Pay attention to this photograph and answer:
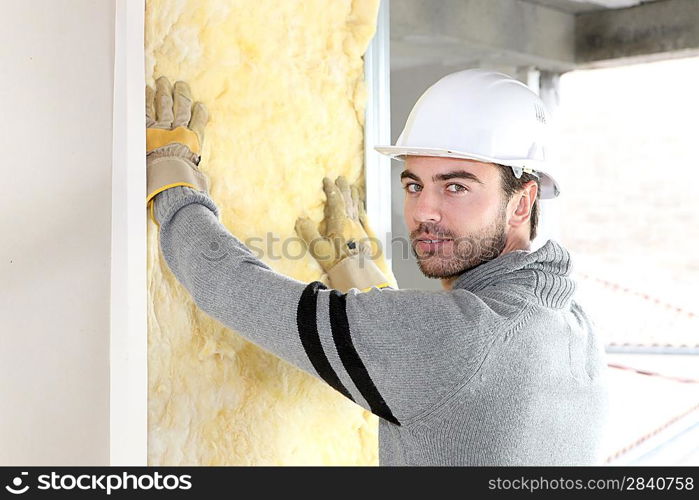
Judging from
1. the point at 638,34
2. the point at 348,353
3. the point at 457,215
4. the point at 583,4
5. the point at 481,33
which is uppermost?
the point at 583,4

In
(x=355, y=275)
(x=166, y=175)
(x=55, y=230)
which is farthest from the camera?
(x=355, y=275)

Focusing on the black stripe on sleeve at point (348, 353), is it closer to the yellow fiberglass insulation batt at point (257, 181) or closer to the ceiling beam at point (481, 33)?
the yellow fiberglass insulation batt at point (257, 181)

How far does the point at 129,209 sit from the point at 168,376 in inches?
13.9

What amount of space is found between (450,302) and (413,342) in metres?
0.11

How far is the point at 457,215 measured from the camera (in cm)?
158

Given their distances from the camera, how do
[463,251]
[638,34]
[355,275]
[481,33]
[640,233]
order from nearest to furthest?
[463,251] → [355,275] → [481,33] → [638,34] → [640,233]

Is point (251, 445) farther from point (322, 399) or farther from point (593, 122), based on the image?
point (593, 122)

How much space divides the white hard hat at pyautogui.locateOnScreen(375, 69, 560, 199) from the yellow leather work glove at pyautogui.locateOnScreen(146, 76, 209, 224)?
15.7 inches

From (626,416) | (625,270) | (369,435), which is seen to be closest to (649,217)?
(625,270)

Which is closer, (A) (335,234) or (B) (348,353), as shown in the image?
(B) (348,353)

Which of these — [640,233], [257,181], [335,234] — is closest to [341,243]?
[335,234]

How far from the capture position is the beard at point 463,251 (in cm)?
156

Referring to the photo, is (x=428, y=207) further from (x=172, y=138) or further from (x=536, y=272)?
(x=172, y=138)

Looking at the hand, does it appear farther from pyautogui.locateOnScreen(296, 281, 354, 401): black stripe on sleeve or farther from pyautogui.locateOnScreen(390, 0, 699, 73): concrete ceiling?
pyautogui.locateOnScreen(390, 0, 699, 73): concrete ceiling
